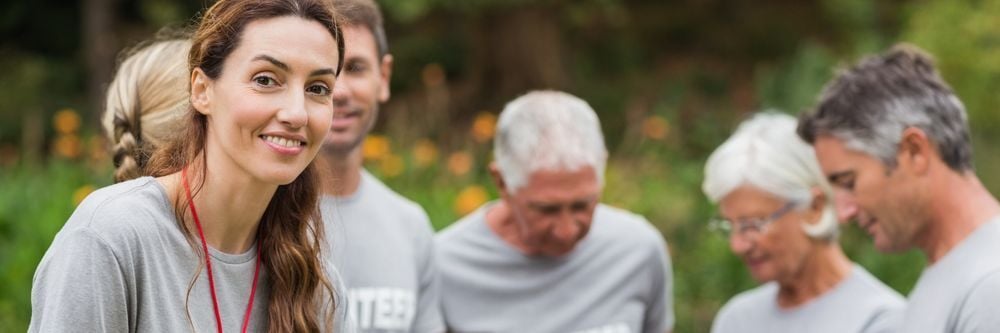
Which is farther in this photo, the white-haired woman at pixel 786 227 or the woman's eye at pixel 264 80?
the white-haired woman at pixel 786 227

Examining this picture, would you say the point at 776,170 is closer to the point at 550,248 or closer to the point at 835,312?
the point at 835,312

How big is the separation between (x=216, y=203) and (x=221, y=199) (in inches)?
0.5

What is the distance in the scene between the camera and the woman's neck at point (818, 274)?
4262 millimetres

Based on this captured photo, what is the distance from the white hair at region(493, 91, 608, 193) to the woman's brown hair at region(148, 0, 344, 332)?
1.35 meters

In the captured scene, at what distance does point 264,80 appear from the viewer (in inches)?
97.7

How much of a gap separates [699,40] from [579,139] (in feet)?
51.1

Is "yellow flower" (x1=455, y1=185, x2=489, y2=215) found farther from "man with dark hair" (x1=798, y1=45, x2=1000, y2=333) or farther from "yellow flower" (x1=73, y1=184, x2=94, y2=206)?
"man with dark hair" (x1=798, y1=45, x2=1000, y2=333)

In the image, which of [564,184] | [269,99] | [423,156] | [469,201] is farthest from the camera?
[423,156]

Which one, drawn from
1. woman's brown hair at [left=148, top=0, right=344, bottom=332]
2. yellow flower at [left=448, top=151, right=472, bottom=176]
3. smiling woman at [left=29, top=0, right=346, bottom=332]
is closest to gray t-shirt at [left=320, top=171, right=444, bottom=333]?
woman's brown hair at [left=148, top=0, right=344, bottom=332]

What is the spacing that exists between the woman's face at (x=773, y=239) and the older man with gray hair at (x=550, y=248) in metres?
0.34

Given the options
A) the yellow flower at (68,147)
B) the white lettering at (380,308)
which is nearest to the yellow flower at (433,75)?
the yellow flower at (68,147)

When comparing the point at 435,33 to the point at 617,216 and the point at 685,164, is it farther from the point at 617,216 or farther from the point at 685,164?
the point at 617,216

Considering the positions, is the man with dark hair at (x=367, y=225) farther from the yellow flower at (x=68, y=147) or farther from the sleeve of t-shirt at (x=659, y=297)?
the yellow flower at (x=68, y=147)

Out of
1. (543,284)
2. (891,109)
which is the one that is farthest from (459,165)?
(891,109)
